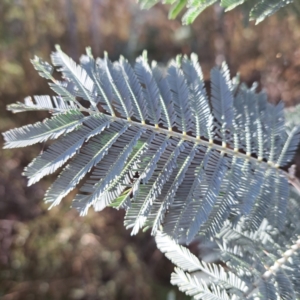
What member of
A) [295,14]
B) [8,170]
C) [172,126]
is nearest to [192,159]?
[172,126]

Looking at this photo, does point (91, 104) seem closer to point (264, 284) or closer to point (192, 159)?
point (192, 159)

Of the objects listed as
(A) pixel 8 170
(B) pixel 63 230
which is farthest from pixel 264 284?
(A) pixel 8 170

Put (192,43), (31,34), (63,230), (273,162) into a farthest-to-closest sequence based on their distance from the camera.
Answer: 1. (192,43)
2. (31,34)
3. (63,230)
4. (273,162)

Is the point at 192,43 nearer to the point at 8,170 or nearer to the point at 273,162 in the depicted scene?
the point at 8,170

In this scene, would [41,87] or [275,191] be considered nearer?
[275,191]

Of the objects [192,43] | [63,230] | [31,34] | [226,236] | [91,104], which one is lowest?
[63,230]

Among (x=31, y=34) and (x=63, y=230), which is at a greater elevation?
(x=31, y=34)

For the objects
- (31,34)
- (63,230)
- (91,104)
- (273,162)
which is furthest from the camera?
(31,34)
